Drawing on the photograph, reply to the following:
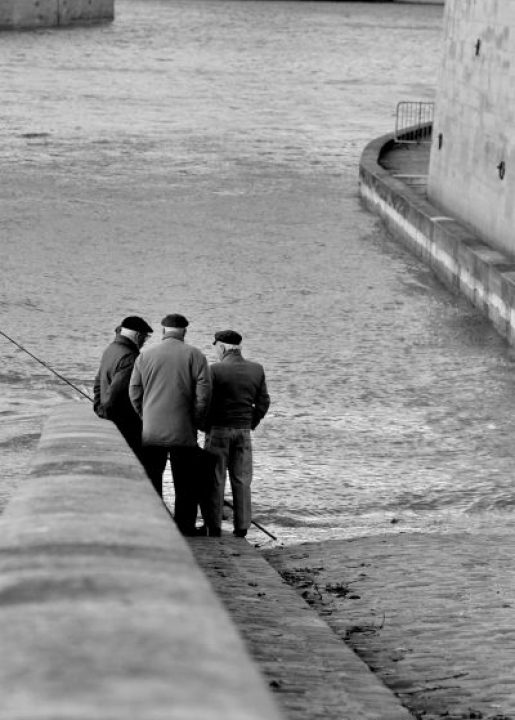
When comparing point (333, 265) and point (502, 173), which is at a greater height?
point (502, 173)

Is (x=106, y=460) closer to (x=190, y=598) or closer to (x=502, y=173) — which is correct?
(x=190, y=598)

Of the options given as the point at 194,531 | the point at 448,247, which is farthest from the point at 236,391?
the point at 448,247

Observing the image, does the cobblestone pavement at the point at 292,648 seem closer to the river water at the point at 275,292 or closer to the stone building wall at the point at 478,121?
the river water at the point at 275,292

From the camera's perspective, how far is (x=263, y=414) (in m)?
8.88

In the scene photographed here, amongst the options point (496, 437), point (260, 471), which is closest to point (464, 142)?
point (496, 437)

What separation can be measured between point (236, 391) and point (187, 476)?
1.90ft

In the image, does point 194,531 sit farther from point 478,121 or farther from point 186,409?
point 478,121

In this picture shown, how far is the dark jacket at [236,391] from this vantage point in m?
8.69

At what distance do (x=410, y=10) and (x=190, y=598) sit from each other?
11500 cm

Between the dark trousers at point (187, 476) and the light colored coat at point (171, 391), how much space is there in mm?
86

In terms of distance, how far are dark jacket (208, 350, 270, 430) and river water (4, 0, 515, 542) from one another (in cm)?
152

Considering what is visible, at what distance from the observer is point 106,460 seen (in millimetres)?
6289

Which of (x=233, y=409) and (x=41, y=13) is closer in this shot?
(x=233, y=409)

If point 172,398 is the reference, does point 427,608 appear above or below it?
below
